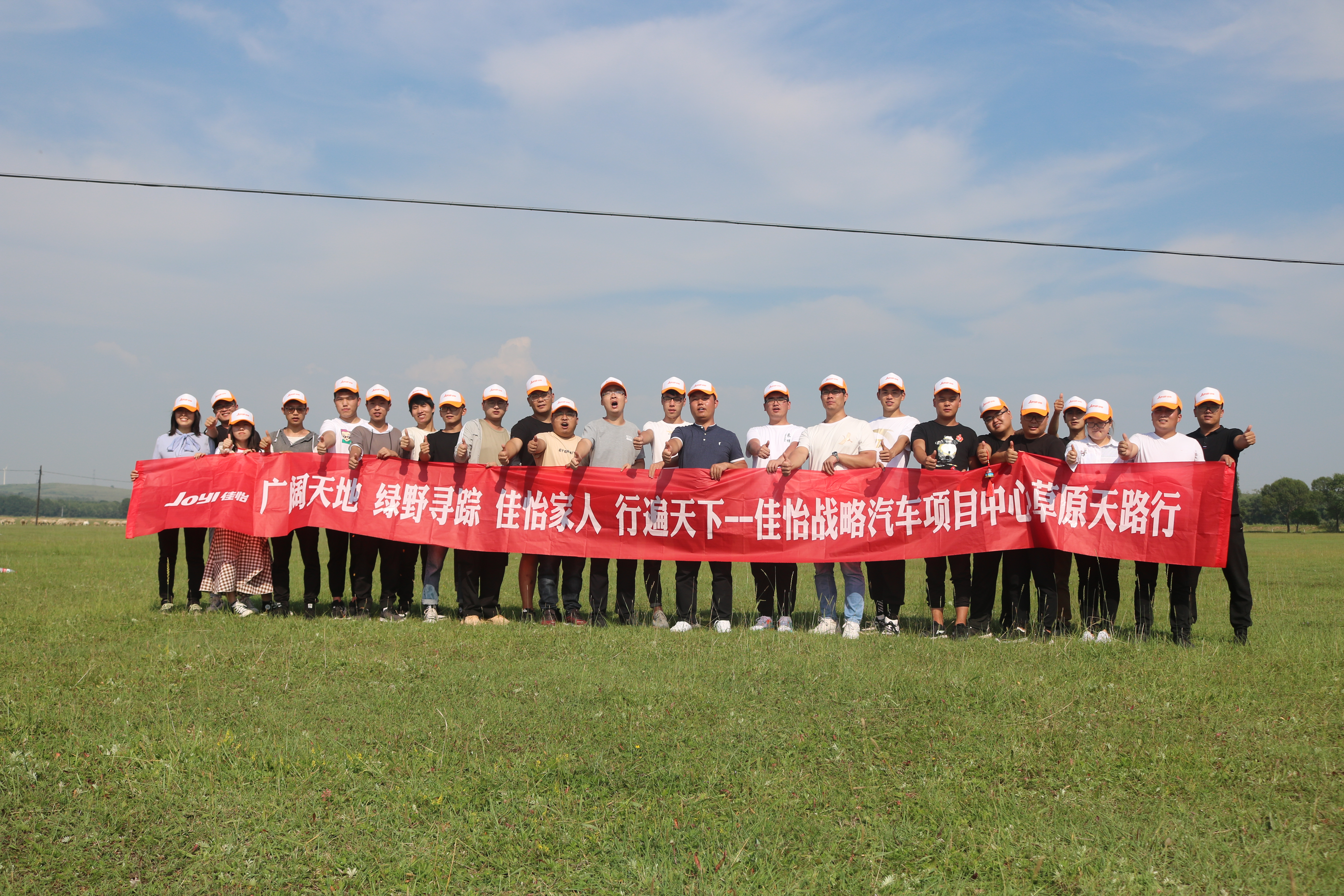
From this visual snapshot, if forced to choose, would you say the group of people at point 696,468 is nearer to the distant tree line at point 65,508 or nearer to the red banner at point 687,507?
the red banner at point 687,507

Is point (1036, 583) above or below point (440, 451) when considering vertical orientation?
below

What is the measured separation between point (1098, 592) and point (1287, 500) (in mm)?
134892

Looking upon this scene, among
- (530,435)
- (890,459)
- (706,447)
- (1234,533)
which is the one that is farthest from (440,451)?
(1234,533)

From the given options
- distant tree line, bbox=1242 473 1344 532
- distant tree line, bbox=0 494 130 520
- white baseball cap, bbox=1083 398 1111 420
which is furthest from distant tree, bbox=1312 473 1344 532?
distant tree line, bbox=0 494 130 520

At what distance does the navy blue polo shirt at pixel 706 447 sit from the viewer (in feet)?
32.3

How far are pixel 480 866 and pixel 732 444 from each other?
5911 mm

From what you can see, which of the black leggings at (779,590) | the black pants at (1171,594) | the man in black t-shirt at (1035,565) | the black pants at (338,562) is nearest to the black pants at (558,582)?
the black pants at (338,562)

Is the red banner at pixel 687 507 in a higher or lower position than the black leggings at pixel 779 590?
higher

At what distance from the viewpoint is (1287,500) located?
12112 cm

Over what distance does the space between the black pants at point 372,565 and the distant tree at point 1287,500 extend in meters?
128

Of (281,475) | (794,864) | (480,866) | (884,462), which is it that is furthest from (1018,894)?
(281,475)

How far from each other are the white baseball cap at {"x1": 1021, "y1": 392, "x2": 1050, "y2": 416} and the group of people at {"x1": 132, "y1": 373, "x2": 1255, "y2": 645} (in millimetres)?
20

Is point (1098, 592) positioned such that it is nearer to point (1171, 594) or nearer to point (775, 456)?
point (1171, 594)

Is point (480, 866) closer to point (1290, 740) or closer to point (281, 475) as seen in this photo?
point (1290, 740)
